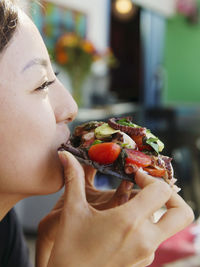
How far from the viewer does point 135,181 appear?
38.2 inches

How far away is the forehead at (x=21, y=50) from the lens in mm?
935

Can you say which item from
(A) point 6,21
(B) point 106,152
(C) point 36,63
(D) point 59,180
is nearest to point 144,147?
(B) point 106,152

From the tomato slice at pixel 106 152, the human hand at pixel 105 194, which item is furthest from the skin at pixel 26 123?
the human hand at pixel 105 194

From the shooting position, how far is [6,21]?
953 millimetres

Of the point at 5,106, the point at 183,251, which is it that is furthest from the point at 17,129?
the point at 183,251

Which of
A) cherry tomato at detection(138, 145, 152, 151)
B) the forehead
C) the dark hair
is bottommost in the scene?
cherry tomato at detection(138, 145, 152, 151)

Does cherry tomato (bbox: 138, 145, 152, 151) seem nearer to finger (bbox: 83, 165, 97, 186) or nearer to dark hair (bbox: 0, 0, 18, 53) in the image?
finger (bbox: 83, 165, 97, 186)

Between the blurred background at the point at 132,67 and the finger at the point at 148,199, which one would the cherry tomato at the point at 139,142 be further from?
the blurred background at the point at 132,67

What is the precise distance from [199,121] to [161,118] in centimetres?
73

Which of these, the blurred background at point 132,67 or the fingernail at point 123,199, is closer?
the fingernail at point 123,199

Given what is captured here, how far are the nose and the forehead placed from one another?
0.10m

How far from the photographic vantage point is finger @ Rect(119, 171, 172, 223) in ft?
2.82

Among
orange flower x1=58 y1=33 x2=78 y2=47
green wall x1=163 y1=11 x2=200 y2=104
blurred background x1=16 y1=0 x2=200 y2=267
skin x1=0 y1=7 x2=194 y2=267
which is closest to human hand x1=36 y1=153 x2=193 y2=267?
skin x1=0 y1=7 x2=194 y2=267

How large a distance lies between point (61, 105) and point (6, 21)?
0.81 feet
